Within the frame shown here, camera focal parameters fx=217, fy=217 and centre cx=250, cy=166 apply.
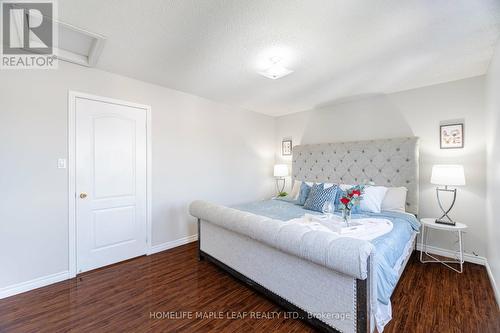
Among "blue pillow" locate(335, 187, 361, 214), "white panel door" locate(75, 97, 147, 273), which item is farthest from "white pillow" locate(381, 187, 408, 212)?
"white panel door" locate(75, 97, 147, 273)

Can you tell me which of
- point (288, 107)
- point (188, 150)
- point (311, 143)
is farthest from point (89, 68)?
point (311, 143)

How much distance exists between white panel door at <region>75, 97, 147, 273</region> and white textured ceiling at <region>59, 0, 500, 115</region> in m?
0.65

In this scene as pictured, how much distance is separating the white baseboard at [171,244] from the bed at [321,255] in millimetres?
690

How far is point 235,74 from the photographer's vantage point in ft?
9.18

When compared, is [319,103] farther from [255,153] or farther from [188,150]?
[188,150]

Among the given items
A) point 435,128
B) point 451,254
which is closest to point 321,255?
point 451,254

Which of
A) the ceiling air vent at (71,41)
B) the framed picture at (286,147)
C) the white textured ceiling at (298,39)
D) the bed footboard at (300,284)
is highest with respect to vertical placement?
the ceiling air vent at (71,41)

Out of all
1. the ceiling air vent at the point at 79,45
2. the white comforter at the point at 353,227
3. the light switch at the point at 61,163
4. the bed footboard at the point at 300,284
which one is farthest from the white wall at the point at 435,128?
the light switch at the point at 61,163

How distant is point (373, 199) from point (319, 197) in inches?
28.2

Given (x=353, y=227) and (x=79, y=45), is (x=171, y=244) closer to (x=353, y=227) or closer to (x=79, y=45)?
(x=353, y=227)

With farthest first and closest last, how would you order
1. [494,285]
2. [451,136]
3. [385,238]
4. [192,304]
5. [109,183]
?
1. [451,136]
2. [109,183]
3. [494,285]
4. [192,304]
5. [385,238]

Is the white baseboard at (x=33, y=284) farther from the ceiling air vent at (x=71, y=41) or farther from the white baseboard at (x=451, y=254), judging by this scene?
the white baseboard at (x=451, y=254)

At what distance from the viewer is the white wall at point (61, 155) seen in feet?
7.07

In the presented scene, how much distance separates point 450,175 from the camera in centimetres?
257
